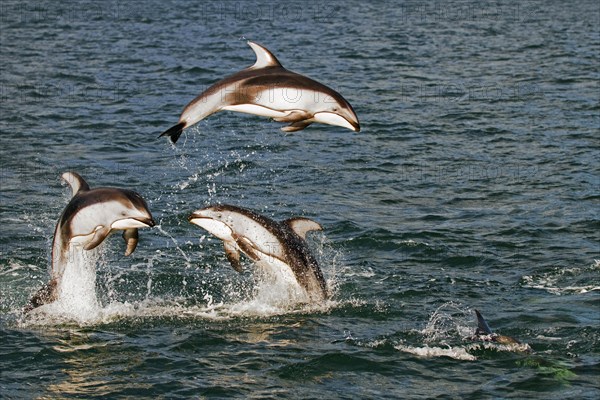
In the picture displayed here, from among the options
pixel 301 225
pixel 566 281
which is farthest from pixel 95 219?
pixel 566 281

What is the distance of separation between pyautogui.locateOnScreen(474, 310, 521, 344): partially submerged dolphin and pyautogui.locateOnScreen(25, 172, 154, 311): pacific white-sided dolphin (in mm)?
4537

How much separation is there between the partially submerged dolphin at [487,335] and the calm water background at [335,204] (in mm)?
137

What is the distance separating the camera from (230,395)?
14656 mm

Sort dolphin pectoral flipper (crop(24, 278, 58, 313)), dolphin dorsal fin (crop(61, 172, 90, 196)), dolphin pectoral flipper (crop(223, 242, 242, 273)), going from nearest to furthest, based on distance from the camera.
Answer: dolphin dorsal fin (crop(61, 172, 90, 196)), dolphin pectoral flipper (crop(24, 278, 58, 313)), dolphin pectoral flipper (crop(223, 242, 242, 273))

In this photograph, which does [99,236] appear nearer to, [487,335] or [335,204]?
[487,335]

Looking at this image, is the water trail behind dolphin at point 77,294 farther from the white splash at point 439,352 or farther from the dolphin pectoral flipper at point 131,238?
the white splash at point 439,352

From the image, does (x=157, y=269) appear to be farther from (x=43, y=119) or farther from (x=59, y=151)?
(x=43, y=119)

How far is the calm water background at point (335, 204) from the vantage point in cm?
1552

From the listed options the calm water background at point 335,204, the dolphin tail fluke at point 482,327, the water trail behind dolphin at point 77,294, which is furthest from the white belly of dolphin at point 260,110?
the dolphin tail fluke at point 482,327

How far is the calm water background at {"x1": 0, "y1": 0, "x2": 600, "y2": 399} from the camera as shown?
15.5 metres

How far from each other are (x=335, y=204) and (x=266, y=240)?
Result: 6546 mm

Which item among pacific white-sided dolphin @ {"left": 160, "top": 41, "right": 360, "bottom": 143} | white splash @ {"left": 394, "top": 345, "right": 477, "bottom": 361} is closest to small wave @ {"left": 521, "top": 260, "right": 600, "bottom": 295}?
white splash @ {"left": 394, "top": 345, "right": 477, "bottom": 361}

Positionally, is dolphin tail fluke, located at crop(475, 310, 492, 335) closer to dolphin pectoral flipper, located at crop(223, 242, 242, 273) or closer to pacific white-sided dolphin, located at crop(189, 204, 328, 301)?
pacific white-sided dolphin, located at crop(189, 204, 328, 301)

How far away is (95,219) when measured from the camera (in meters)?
15.2
